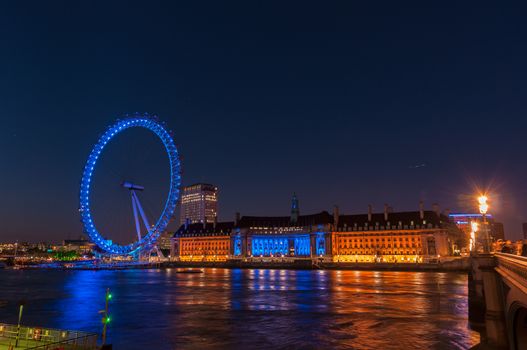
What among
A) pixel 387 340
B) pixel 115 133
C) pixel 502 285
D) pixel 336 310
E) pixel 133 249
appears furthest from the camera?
pixel 133 249

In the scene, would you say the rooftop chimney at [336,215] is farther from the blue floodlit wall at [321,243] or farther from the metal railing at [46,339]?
the metal railing at [46,339]

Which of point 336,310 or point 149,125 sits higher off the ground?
point 149,125

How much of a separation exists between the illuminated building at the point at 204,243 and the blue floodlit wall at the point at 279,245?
1342 cm

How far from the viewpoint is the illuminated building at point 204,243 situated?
7259 inches

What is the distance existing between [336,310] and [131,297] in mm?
29514

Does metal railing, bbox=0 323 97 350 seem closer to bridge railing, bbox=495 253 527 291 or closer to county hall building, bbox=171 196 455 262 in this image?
bridge railing, bbox=495 253 527 291

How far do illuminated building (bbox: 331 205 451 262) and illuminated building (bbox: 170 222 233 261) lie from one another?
5056 centimetres

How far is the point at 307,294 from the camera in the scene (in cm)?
5700

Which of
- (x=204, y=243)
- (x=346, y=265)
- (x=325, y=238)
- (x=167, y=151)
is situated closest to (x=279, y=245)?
(x=325, y=238)

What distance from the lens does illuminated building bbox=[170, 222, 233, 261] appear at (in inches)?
7259

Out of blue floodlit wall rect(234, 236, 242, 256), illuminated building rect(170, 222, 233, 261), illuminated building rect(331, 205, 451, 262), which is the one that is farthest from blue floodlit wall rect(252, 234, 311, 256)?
illuminated building rect(331, 205, 451, 262)

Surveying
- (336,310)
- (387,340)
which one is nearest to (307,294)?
(336,310)

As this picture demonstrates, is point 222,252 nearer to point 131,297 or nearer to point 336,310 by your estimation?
point 131,297

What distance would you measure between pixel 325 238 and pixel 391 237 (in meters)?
24.4
